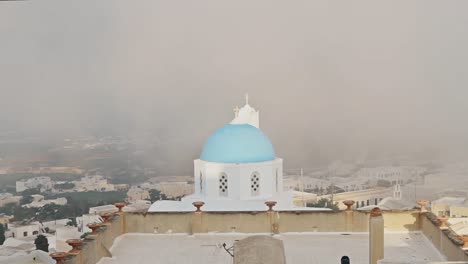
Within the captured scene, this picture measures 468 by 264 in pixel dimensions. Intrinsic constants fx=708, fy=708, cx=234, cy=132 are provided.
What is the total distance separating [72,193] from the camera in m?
11.2

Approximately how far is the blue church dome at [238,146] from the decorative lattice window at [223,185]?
17 centimetres

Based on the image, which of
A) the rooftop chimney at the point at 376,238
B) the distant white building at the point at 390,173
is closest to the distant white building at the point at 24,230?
the distant white building at the point at 390,173

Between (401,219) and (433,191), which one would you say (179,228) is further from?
(433,191)

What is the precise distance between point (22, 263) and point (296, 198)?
399cm

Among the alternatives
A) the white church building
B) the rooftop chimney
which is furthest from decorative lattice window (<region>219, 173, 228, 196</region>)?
the rooftop chimney

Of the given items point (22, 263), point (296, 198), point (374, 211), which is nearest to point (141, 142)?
point (296, 198)

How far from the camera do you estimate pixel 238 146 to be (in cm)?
809

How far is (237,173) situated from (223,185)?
257mm

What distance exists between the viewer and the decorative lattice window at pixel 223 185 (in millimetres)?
8016

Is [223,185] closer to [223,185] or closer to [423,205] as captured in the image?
[223,185]

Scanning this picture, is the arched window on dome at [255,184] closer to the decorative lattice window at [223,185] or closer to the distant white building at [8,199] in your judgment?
the decorative lattice window at [223,185]

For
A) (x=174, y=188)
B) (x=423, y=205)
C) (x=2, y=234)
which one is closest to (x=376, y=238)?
(x=423, y=205)

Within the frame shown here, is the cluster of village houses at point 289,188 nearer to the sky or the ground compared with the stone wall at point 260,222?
nearer to the ground

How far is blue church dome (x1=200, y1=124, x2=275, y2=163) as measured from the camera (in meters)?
8.03
